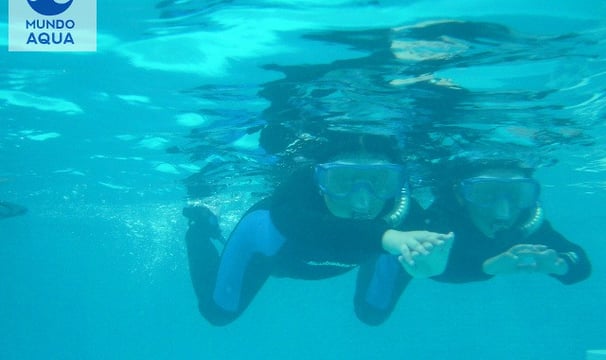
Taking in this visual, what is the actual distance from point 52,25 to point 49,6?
1.31 ft

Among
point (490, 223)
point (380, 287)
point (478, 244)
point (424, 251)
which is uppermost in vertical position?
point (424, 251)

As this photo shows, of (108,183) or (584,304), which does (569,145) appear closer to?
(108,183)

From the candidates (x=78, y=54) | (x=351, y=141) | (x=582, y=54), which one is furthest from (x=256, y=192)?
(x=582, y=54)

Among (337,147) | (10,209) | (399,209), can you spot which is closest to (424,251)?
(399,209)

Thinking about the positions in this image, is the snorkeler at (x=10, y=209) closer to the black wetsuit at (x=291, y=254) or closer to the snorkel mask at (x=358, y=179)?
the black wetsuit at (x=291, y=254)

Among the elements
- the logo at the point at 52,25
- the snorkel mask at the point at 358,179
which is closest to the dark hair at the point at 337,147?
the snorkel mask at the point at 358,179

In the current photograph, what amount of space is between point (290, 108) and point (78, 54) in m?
4.60

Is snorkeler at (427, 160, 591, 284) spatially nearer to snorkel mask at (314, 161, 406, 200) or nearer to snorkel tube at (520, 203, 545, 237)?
snorkel tube at (520, 203, 545, 237)

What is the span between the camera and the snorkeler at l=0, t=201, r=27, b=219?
2909 cm

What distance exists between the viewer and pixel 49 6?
9094 mm

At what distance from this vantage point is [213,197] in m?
25.2

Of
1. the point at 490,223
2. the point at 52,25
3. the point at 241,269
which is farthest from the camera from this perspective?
the point at 241,269

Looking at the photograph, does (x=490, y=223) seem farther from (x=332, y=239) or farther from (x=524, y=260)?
(x=332, y=239)

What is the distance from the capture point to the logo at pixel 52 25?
8852mm
